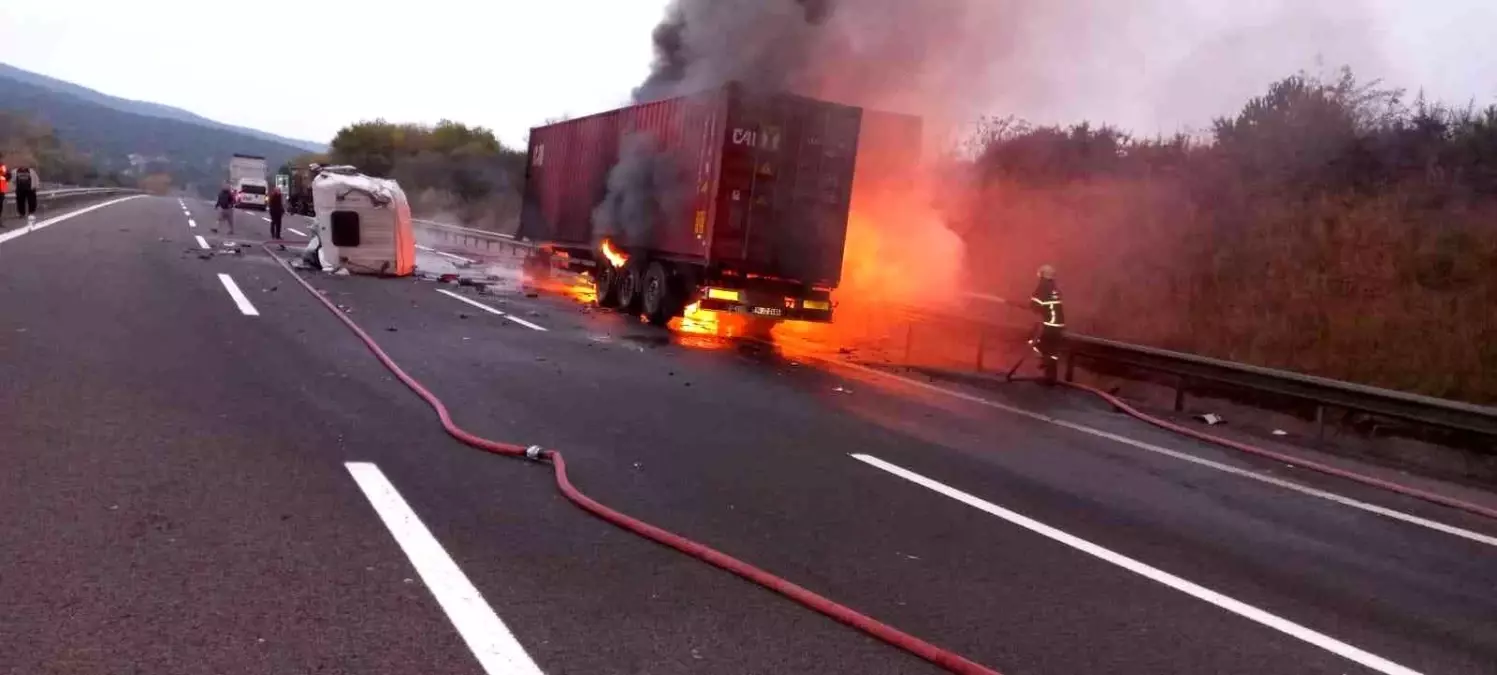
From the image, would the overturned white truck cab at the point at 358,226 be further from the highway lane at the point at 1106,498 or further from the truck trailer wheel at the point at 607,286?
the highway lane at the point at 1106,498

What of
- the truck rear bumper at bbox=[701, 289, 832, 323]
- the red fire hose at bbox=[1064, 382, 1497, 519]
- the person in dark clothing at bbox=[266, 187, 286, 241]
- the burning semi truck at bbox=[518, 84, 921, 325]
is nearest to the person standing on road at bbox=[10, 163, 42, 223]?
the person in dark clothing at bbox=[266, 187, 286, 241]

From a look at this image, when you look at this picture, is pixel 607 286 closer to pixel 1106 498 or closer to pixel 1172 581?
pixel 1106 498

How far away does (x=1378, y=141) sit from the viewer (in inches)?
701

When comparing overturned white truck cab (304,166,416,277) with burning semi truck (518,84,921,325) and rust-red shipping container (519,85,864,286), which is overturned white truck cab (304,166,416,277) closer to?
burning semi truck (518,84,921,325)

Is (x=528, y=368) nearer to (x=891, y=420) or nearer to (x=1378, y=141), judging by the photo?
(x=891, y=420)

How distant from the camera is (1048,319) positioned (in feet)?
44.2

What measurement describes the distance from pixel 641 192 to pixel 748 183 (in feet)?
9.27

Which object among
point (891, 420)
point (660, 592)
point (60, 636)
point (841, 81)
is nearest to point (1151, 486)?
point (891, 420)

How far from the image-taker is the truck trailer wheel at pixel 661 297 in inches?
687

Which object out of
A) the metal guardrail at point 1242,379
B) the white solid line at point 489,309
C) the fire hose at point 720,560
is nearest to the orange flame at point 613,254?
the white solid line at point 489,309

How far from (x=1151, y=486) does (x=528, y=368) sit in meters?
6.01

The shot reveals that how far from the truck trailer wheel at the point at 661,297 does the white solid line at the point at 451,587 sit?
36.8ft

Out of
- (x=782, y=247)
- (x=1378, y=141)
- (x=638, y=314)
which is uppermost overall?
(x=1378, y=141)

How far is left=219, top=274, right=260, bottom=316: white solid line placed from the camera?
13.9 meters
